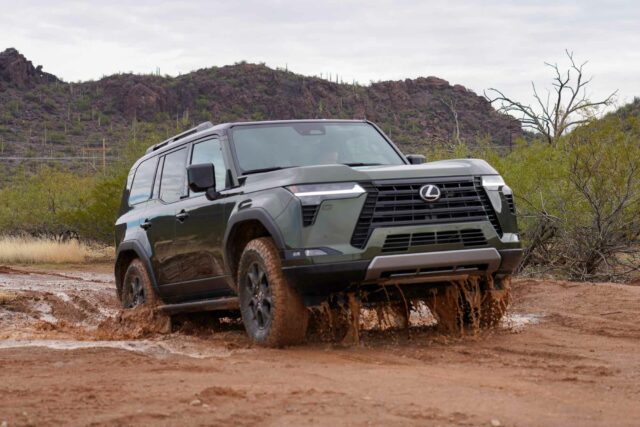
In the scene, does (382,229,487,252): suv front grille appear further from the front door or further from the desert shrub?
the desert shrub

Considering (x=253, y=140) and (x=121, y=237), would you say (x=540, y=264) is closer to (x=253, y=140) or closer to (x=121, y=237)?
(x=121, y=237)

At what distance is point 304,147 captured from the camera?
28.6 ft

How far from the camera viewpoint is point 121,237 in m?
11.0

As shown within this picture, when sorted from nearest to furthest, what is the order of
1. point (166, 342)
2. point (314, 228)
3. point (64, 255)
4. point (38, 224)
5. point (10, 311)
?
point (314, 228) < point (166, 342) < point (10, 311) < point (64, 255) < point (38, 224)

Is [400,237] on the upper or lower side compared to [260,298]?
upper

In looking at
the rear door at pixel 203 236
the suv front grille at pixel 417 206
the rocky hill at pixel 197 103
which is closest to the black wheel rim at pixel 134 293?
the rear door at pixel 203 236

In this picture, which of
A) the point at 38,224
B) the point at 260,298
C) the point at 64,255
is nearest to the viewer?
the point at 260,298

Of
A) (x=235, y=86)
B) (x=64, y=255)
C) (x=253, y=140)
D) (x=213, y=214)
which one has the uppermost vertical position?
(x=235, y=86)

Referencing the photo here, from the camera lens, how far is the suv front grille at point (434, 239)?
291 inches

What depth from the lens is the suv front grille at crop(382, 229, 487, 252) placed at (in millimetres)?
7379

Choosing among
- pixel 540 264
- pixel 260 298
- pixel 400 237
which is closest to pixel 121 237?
pixel 260 298

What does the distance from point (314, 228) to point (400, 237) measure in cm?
62

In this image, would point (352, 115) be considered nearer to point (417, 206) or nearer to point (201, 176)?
point (201, 176)

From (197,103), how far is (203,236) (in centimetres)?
6928
